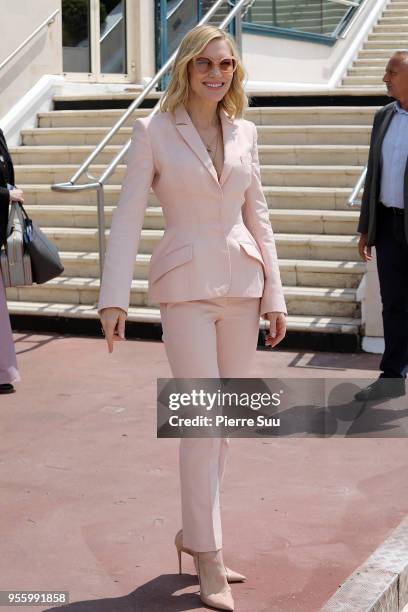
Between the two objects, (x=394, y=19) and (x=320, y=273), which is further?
(x=394, y=19)

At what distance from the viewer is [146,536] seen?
14.6 ft

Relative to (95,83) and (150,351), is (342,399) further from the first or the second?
(95,83)

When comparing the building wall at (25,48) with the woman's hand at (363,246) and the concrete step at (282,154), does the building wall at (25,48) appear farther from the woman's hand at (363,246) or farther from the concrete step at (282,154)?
the woman's hand at (363,246)

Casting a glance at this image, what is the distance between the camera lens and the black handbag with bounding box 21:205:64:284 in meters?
6.72

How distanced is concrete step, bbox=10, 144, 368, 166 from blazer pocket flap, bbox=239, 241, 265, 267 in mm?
6252

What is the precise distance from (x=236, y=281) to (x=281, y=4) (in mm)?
12470

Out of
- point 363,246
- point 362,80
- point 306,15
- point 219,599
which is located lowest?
point 219,599

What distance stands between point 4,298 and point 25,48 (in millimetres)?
6813

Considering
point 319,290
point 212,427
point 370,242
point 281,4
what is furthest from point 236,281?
point 281,4

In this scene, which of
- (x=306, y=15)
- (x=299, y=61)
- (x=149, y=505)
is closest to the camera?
(x=149, y=505)

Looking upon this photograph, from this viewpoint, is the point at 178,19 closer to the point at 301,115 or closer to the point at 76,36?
the point at 76,36

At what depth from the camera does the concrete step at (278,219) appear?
9.20m

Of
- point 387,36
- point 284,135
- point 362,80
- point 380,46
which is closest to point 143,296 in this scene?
point 284,135

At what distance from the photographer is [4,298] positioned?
6734 mm
